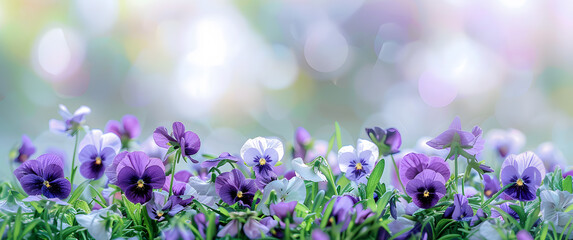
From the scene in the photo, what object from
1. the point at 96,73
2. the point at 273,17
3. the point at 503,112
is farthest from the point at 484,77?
the point at 96,73

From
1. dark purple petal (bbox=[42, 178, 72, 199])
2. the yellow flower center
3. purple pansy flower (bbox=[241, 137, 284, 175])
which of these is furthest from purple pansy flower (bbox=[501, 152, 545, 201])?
dark purple petal (bbox=[42, 178, 72, 199])

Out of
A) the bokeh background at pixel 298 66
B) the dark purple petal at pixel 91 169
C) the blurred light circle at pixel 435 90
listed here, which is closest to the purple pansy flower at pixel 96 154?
the dark purple petal at pixel 91 169

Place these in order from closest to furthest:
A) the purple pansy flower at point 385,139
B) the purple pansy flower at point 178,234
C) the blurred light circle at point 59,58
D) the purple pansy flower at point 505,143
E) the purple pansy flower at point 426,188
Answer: the purple pansy flower at point 178,234 → the purple pansy flower at point 426,188 → the purple pansy flower at point 385,139 → the purple pansy flower at point 505,143 → the blurred light circle at point 59,58

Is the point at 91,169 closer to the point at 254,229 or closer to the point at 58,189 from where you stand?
the point at 58,189

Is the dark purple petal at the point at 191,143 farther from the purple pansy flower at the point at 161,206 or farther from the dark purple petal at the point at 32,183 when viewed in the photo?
the dark purple petal at the point at 32,183

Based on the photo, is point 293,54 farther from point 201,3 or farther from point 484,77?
point 484,77
